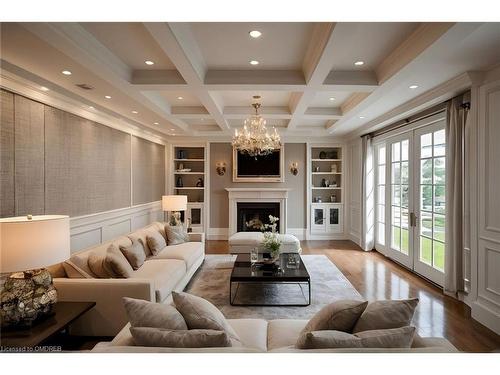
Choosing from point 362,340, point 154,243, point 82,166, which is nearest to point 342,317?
point 362,340

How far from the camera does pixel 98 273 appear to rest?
285 cm

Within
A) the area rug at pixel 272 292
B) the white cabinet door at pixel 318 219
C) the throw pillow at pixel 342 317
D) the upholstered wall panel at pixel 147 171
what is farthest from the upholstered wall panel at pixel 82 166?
the white cabinet door at pixel 318 219

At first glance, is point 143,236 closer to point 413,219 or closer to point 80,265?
point 80,265

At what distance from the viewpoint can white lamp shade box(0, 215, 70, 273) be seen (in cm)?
182

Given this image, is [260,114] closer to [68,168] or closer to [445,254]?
[68,168]

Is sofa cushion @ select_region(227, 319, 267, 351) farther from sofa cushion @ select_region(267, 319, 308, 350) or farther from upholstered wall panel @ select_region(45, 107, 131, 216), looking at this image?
upholstered wall panel @ select_region(45, 107, 131, 216)

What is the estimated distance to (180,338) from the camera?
1.45 metres

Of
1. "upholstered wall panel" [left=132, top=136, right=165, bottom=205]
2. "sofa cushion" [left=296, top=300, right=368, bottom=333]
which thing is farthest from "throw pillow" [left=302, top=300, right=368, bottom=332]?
"upholstered wall panel" [left=132, top=136, right=165, bottom=205]

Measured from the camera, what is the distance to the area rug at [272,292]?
3244mm

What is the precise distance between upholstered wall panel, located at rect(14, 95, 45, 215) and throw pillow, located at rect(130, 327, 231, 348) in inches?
92.2

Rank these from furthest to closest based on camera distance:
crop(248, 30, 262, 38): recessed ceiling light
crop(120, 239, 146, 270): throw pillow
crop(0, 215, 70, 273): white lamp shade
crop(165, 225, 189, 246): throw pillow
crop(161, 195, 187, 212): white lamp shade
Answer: crop(161, 195, 187, 212): white lamp shade, crop(165, 225, 189, 246): throw pillow, crop(120, 239, 146, 270): throw pillow, crop(248, 30, 262, 38): recessed ceiling light, crop(0, 215, 70, 273): white lamp shade

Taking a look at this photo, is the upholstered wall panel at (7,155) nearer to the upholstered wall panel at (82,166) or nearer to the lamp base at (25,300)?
the upholstered wall panel at (82,166)
